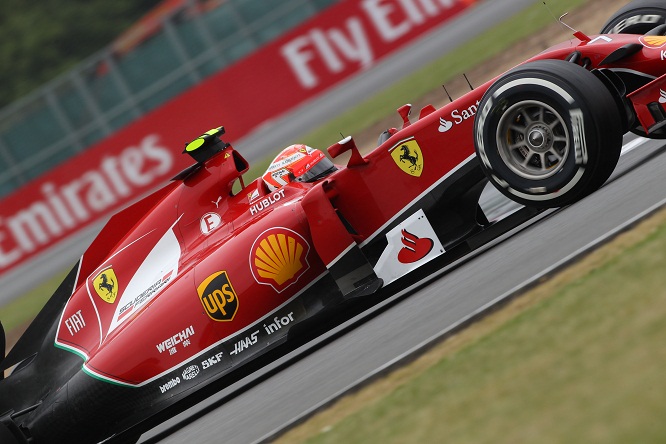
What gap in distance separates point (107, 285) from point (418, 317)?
228 cm

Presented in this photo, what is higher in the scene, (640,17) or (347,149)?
(347,149)

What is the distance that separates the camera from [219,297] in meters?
6.33

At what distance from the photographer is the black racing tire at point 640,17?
6.00 metres

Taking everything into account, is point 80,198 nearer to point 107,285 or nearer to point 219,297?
point 107,285

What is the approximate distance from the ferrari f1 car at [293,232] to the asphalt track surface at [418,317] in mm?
359

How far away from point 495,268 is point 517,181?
1.31 metres

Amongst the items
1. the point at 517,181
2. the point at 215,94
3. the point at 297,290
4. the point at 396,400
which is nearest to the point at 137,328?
the point at 297,290

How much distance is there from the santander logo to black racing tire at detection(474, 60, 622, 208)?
692mm

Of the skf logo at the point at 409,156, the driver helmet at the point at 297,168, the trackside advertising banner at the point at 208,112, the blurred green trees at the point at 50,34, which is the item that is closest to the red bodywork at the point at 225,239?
the skf logo at the point at 409,156

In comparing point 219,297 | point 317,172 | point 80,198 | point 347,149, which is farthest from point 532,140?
point 80,198

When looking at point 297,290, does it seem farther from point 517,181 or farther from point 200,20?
point 200,20

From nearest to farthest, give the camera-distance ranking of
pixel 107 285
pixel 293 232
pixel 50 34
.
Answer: pixel 293 232
pixel 107 285
pixel 50 34

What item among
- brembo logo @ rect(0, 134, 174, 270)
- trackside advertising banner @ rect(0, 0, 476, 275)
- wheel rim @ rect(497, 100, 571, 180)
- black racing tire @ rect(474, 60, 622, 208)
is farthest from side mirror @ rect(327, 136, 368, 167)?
brembo logo @ rect(0, 134, 174, 270)

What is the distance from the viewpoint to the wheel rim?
5289 mm
